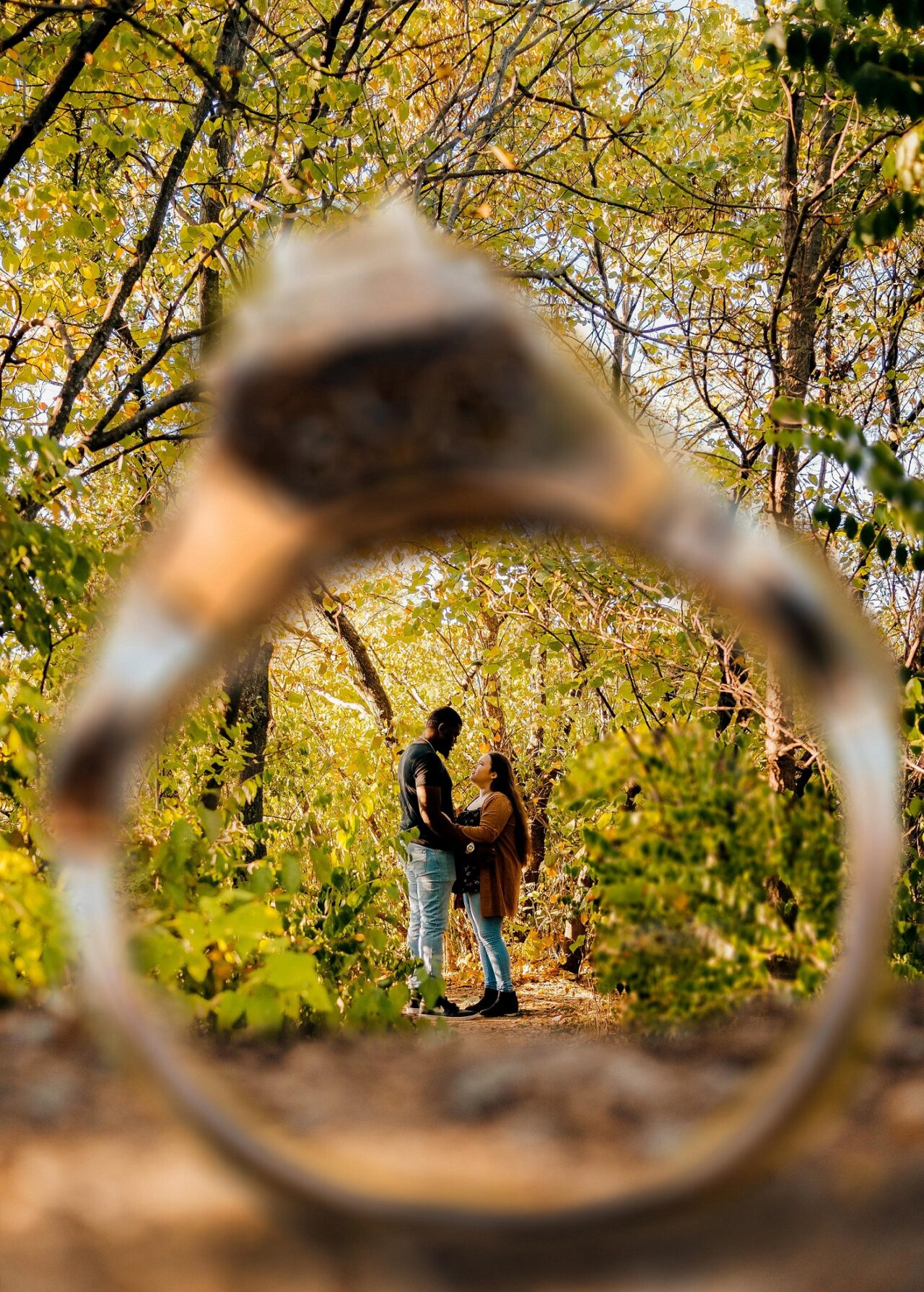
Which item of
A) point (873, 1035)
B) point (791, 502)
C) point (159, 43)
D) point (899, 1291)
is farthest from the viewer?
point (791, 502)

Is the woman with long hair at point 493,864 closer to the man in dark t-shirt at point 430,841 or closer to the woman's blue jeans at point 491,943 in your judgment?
the woman's blue jeans at point 491,943

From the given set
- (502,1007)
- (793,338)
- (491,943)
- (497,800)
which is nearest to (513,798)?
(497,800)

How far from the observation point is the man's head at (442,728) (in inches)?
237

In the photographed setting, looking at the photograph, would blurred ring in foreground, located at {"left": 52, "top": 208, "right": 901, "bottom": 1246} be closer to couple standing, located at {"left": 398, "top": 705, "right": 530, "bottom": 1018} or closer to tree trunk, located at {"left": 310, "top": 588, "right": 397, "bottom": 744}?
couple standing, located at {"left": 398, "top": 705, "right": 530, "bottom": 1018}

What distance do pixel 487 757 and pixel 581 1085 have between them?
4950 mm

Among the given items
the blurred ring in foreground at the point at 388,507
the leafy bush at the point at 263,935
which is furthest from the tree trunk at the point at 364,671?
the blurred ring in foreground at the point at 388,507

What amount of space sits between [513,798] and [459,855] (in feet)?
1.80

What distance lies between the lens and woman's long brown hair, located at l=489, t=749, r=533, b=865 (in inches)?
252

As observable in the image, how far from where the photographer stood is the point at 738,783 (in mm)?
1752

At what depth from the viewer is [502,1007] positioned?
6.52m

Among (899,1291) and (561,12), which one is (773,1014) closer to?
(899,1291)

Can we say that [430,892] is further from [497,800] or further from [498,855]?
[497,800]

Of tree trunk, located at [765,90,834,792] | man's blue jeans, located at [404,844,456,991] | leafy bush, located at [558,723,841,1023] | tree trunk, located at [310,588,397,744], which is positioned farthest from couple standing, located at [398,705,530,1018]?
leafy bush, located at [558,723,841,1023]

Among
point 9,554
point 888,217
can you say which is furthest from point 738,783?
point 9,554
